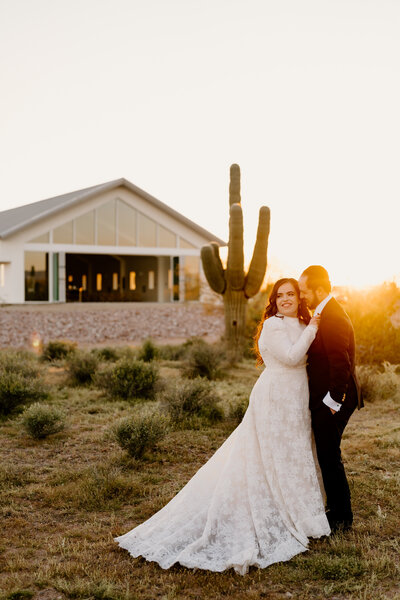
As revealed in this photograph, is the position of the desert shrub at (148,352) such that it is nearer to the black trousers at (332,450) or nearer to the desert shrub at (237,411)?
the desert shrub at (237,411)

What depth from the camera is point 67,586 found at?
3.68 m

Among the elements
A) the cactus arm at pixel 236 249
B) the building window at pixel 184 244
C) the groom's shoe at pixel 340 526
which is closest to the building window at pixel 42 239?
the building window at pixel 184 244

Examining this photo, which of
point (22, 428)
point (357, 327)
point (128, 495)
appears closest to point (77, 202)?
point (357, 327)

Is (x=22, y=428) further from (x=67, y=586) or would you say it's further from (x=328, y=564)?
(x=328, y=564)

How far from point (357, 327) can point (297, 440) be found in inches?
Answer: 328

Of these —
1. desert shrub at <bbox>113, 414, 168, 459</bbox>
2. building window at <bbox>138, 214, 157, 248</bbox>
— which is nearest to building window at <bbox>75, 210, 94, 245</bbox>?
building window at <bbox>138, 214, 157, 248</bbox>

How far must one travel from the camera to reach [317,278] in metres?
4.48

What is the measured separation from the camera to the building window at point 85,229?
30.3 metres

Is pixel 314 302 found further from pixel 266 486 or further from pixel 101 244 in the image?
pixel 101 244

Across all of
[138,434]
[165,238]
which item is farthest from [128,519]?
[165,238]

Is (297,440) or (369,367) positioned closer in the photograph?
(297,440)

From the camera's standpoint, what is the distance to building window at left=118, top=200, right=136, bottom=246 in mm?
31391

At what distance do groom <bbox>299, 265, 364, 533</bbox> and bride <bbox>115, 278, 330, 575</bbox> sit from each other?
0.09 metres

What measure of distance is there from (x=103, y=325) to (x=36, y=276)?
8.43m
